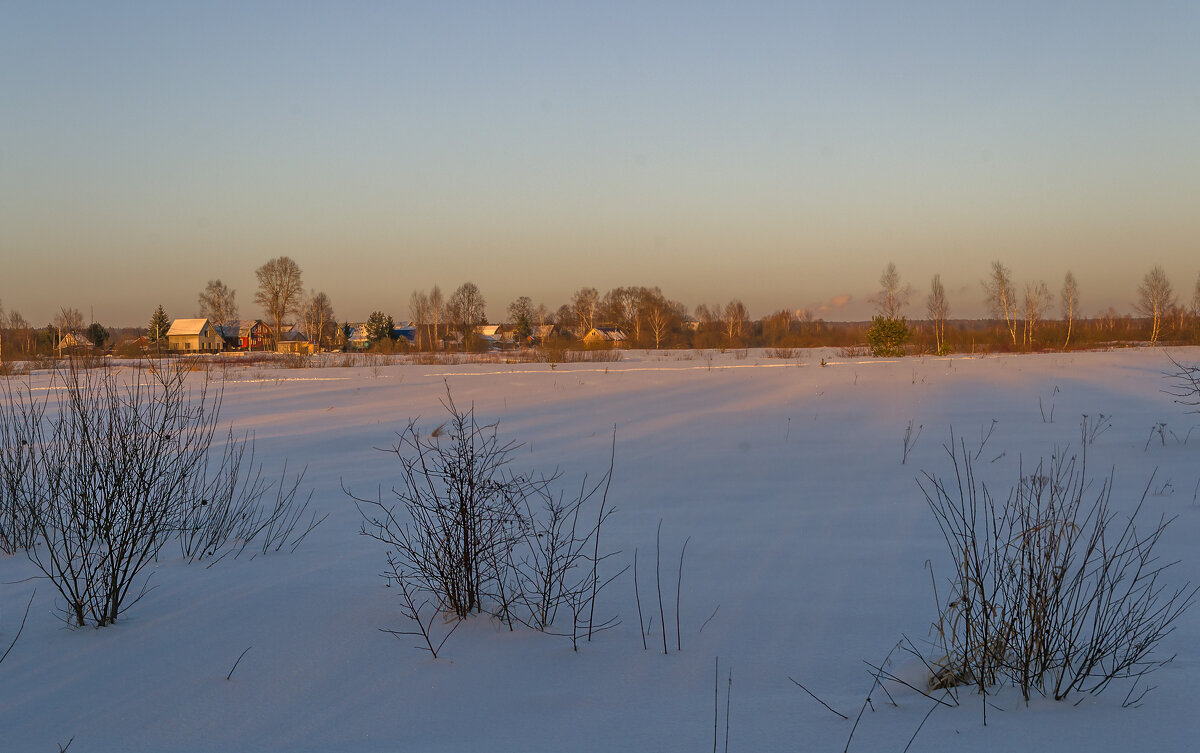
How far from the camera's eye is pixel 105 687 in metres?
2.95

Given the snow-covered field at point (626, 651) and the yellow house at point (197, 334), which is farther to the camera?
the yellow house at point (197, 334)

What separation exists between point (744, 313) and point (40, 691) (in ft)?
281

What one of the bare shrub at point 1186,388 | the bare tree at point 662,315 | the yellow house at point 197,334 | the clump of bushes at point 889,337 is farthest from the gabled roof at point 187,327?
the bare shrub at point 1186,388

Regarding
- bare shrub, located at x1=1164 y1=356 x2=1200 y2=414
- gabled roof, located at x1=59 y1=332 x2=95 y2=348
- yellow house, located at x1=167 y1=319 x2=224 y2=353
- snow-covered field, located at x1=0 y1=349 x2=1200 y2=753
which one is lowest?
snow-covered field, located at x1=0 y1=349 x2=1200 y2=753

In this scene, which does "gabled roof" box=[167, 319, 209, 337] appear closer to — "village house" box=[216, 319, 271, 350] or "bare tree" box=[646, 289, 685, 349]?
"village house" box=[216, 319, 271, 350]

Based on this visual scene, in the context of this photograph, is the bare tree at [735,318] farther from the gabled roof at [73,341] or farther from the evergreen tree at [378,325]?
the gabled roof at [73,341]

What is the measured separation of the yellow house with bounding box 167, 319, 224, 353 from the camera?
61.3 meters

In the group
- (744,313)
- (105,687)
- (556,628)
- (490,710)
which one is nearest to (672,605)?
(556,628)

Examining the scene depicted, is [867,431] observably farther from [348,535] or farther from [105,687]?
[105,687]

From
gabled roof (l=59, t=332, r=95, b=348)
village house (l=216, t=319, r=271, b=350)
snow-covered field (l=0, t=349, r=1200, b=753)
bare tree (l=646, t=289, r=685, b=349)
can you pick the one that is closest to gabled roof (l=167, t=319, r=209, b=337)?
village house (l=216, t=319, r=271, b=350)

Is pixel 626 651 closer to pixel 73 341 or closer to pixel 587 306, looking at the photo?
pixel 73 341

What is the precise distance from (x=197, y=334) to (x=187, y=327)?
9.12 feet

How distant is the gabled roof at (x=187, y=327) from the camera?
2458 inches

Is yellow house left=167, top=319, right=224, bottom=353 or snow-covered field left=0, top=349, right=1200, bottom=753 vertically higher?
yellow house left=167, top=319, right=224, bottom=353
